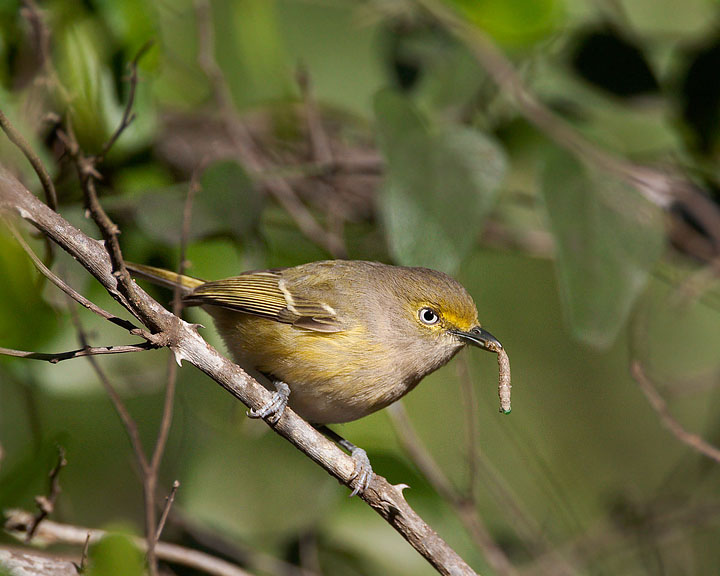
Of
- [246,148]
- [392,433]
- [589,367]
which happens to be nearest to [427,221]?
[392,433]

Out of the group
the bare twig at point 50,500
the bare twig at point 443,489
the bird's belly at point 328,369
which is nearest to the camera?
the bare twig at point 50,500

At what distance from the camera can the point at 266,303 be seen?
8.86ft

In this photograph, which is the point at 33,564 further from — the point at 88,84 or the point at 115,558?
the point at 88,84

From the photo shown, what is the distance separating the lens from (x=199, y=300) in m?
2.65

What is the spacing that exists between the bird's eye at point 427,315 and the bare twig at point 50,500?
45.6 inches

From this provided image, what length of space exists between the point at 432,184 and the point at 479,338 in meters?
0.70

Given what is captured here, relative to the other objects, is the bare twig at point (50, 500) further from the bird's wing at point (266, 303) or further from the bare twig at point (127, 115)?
the bare twig at point (127, 115)

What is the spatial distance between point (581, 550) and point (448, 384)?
1.16 metres

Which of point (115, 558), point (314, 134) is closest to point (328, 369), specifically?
point (115, 558)

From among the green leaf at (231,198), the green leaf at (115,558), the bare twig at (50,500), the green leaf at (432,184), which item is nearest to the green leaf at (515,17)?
the green leaf at (432,184)

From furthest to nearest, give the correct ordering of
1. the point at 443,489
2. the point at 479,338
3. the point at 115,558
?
1. the point at 443,489
2. the point at 479,338
3. the point at 115,558

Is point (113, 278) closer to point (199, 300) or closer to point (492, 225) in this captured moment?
point (199, 300)

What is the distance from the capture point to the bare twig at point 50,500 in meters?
2.31

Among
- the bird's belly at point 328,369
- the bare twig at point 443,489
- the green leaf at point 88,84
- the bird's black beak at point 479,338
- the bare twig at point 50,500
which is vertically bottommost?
the bare twig at point 443,489
